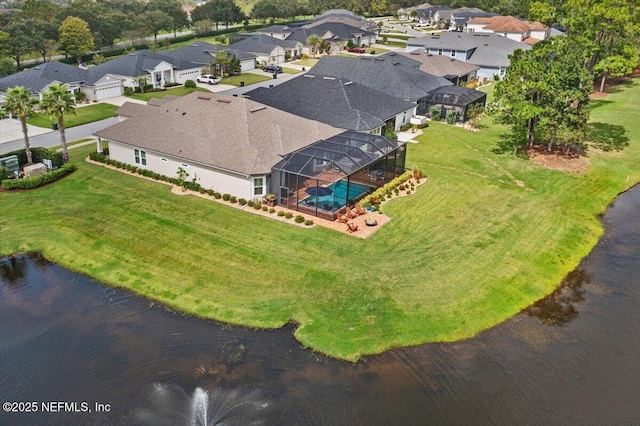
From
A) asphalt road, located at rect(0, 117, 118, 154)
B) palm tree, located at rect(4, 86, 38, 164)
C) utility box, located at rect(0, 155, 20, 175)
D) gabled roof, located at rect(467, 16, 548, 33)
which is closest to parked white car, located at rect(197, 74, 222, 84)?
asphalt road, located at rect(0, 117, 118, 154)

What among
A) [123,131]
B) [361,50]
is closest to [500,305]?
[123,131]

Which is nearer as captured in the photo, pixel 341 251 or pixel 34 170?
pixel 341 251

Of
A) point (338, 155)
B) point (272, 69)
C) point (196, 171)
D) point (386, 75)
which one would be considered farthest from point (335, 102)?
point (272, 69)

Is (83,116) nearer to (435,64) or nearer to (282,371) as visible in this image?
(435,64)

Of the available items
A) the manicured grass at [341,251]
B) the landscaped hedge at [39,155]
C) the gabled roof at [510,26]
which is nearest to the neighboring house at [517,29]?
the gabled roof at [510,26]

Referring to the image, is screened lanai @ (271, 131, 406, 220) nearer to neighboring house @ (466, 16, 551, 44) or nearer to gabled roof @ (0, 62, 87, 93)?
gabled roof @ (0, 62, 87, 93)

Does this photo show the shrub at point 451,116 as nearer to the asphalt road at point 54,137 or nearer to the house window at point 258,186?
the house window at point 258,186
